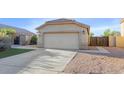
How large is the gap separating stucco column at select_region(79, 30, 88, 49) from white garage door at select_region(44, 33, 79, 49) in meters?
0.38

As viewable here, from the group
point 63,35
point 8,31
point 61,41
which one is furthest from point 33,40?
point 63,35

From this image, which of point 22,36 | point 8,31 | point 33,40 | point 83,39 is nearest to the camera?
point 33,40

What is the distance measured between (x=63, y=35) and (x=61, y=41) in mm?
707

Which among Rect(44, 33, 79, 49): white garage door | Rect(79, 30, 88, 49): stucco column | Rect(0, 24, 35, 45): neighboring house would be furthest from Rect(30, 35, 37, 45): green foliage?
Rect(79, 30, 88, 49): stucco column

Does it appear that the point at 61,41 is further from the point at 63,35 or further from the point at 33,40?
the point at 33,40

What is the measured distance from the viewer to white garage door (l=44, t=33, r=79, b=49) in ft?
41.2

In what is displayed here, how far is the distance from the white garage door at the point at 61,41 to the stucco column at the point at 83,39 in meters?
0.38

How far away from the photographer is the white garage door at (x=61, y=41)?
1255cm

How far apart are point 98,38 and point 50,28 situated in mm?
3992

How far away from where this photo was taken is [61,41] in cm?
1276
